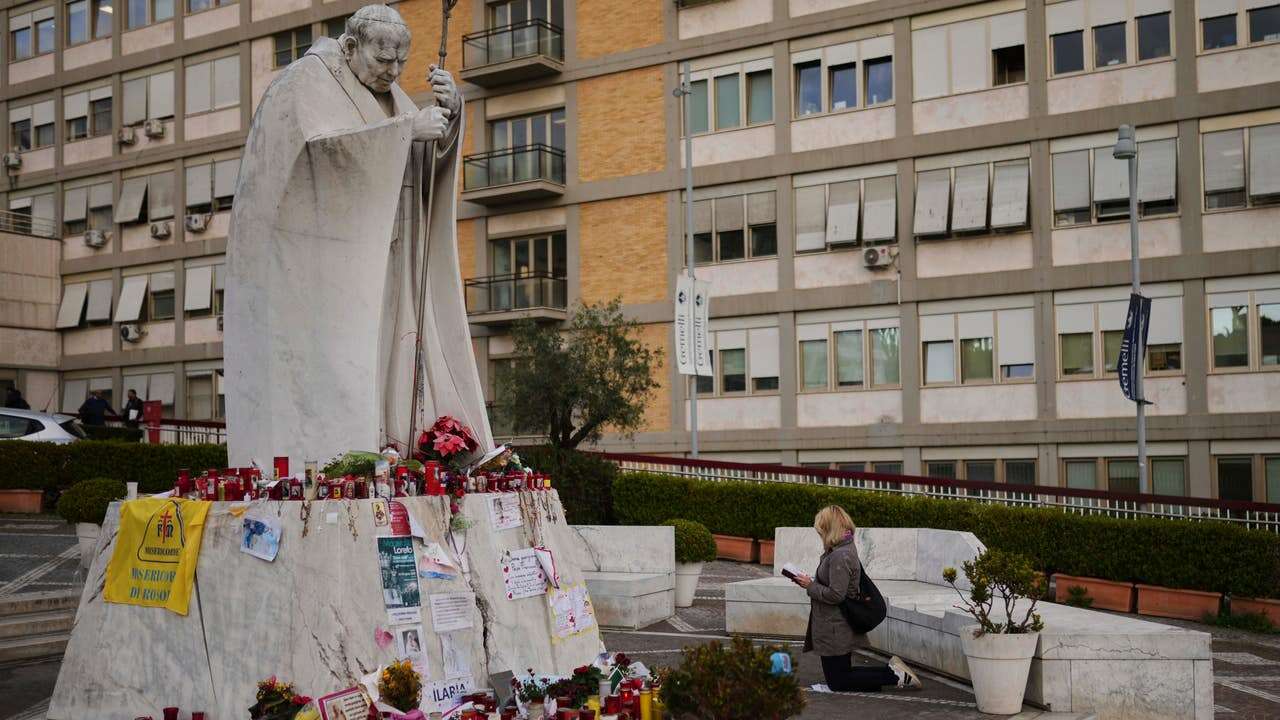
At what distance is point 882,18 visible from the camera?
29984mm


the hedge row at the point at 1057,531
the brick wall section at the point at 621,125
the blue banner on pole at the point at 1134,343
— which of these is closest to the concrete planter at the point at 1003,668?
the hedge row at the point at 1057,531

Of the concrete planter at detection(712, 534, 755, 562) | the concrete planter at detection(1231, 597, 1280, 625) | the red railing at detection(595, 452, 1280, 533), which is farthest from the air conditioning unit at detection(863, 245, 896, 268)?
the concrete planter at detection(1231, 597, 1280, 625)

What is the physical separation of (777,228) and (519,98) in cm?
923

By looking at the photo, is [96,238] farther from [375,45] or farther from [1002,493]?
[375,45]

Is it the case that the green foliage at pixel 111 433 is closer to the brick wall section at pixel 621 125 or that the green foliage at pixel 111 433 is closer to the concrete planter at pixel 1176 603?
the brick wall section at pixel 621 125

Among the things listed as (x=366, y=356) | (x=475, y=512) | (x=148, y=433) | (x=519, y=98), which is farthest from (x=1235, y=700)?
(x=519, y=98)

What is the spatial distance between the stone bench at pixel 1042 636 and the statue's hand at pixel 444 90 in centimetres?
559

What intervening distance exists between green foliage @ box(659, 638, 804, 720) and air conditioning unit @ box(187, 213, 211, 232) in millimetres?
37856

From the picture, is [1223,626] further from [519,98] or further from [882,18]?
[519,98]

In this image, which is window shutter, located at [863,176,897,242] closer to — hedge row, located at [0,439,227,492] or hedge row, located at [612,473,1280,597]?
hedge row, located at [612,473,1280,597]

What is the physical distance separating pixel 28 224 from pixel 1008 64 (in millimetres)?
34084

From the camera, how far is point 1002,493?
22875 mm

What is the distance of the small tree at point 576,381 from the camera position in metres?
26.2

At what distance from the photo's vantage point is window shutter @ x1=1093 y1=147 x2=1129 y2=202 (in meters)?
27.0
